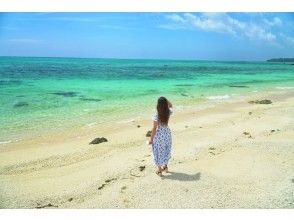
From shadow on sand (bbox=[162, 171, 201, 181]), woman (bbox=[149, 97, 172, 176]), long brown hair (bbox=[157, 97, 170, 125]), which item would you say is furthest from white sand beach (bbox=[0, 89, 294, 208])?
long brown hair (bbox=[157, 97, 170, 125])

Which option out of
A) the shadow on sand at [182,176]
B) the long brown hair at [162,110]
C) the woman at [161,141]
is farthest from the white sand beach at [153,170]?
the long brown hair at [162,110]

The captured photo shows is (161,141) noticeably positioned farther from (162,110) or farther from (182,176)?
(182,176)

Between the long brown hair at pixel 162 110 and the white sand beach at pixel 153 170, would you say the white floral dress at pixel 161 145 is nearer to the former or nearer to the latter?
the long brown hair at pixel 162 110

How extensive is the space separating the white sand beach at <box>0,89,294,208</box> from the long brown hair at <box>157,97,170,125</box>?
2.80ft

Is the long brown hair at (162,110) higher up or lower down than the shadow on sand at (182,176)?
higher up

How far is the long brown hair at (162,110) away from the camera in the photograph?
20.4 ft

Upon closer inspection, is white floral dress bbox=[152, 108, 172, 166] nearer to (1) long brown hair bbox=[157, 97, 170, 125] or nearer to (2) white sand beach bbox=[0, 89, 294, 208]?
(1) long brown hair bbox=[157, 97, 170, 125]

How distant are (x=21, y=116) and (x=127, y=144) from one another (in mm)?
5502

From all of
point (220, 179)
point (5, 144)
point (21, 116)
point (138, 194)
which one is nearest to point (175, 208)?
point (138, 194)

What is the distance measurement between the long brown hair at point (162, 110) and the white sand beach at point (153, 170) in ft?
2.80

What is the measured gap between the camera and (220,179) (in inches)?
241

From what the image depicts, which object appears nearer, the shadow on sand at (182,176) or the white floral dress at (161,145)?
the shadow on sand at (182,176)

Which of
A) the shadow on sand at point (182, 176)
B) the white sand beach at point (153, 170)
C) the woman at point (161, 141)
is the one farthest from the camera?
the woman at point (161, 141)

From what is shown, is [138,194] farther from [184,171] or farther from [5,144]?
[5,144]
